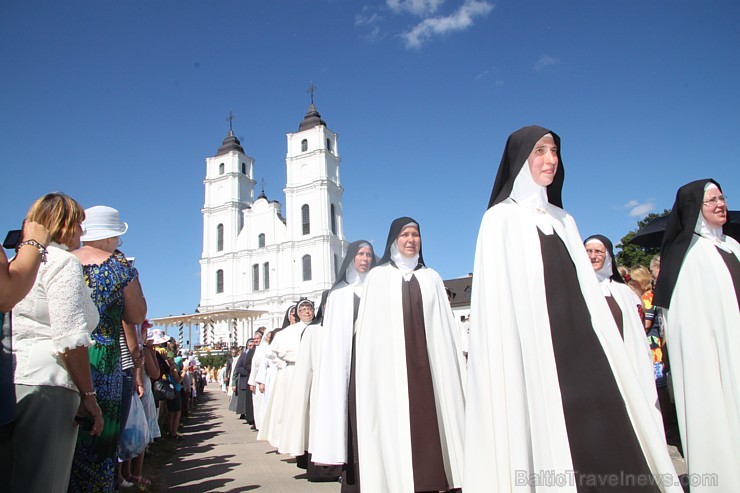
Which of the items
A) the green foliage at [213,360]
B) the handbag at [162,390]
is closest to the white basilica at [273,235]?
the green foliage at [213,360]

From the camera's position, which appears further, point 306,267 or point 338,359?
point 306,267

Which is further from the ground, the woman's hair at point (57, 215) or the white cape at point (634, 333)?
the woman's hair at point (57, 215)

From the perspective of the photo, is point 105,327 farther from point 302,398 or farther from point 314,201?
point 314,201

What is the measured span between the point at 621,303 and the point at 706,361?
4.22ft

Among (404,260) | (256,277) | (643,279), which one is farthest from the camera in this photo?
(256,277)

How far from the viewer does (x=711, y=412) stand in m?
3.44

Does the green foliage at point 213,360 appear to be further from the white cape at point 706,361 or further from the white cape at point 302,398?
the white cape at point 706,361

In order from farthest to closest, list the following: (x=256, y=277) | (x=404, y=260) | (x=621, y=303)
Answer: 1. (x=256, y=277)
2. (x=404, y=260)
3. (x=621, y=303)

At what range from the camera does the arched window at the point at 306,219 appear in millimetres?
59312

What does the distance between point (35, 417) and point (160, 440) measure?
8.61m

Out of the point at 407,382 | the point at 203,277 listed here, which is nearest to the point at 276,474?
the point at 407,382

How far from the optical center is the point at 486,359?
110 inches

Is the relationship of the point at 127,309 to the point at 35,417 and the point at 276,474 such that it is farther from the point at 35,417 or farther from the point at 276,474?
the point at 276,474

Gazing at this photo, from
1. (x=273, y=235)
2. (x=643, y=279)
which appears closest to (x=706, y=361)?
(x=643, y=279)
